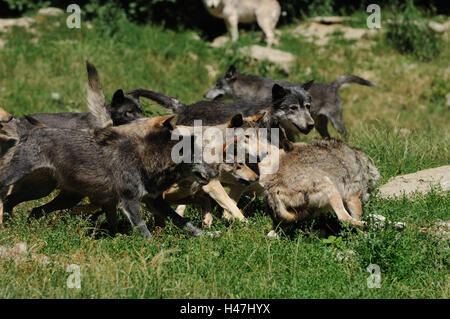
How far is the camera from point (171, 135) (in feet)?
20.3

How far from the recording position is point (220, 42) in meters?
15.8

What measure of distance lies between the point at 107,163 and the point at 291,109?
3.45m

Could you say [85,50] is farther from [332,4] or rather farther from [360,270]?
[360,270]

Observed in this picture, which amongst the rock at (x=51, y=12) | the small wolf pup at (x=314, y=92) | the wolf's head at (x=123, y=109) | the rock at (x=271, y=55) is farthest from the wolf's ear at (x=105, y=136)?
the rock at (x=51, y=12)

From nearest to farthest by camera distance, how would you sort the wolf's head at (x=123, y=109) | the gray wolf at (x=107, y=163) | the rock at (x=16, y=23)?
the gray wolf at (x=107, y=163) → the wolf's head at (x=123, y=109) → the rock at (x=16, y=23)

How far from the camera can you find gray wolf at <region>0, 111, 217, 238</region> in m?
6.06

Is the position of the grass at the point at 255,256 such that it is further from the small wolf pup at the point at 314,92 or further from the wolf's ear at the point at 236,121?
the wolf's ear at the point at 236,121

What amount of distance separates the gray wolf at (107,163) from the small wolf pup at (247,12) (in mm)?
9958

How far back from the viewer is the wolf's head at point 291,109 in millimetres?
8672

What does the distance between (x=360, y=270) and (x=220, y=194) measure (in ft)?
7.08

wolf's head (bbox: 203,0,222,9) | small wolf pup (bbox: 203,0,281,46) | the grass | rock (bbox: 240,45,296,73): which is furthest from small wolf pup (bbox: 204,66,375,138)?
wolf's head (bbox: 203,0,222,9)

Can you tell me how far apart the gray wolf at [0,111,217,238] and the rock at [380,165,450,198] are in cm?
265

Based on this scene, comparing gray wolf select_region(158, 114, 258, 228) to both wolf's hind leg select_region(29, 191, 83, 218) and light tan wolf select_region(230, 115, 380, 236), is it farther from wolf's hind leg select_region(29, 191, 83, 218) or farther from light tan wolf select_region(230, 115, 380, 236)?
wolf's hind leg select_region(29, 191, 83, 218)
